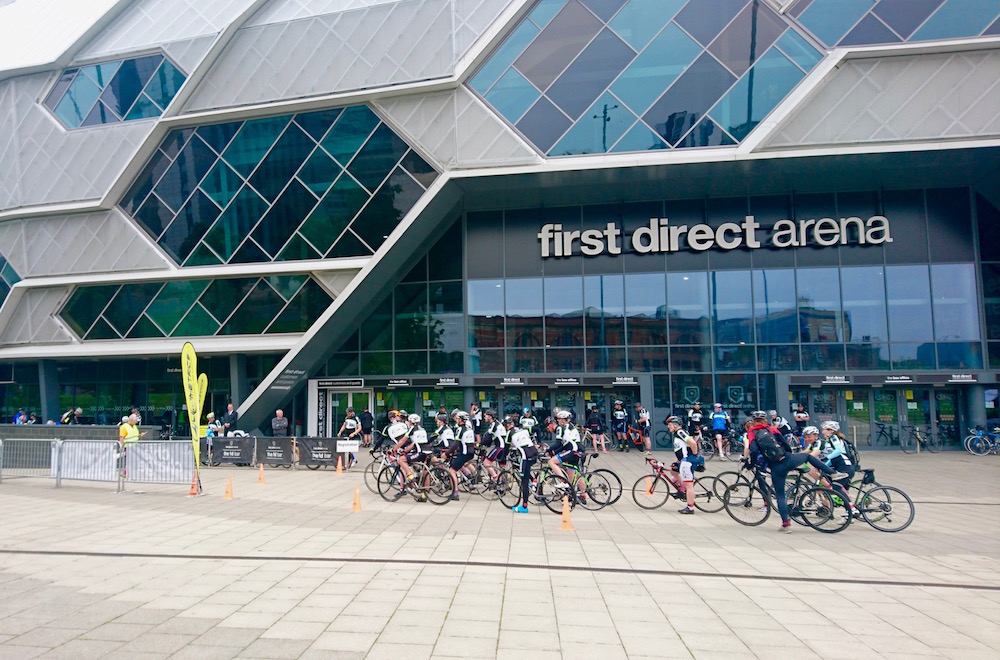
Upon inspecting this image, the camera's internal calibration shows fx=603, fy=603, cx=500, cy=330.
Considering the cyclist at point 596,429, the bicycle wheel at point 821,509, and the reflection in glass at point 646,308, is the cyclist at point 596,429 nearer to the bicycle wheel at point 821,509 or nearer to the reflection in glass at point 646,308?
the reflection in glass at point 646,308

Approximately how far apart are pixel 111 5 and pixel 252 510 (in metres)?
24.0

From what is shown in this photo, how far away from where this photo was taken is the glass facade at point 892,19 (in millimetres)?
19344

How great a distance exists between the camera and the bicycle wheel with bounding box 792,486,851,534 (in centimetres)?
986

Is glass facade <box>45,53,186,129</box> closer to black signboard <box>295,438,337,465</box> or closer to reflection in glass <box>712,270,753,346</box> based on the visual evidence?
black signboard <box>295,438,337,465</box>

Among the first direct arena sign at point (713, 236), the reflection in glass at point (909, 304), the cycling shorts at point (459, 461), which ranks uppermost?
the first direct arena sign at point (713, 236)

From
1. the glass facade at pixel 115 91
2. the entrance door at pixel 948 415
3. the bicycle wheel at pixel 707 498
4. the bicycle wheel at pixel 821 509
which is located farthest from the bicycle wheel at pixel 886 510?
the glass facade at pixel 115 91

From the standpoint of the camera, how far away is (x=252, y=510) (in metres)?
11.6

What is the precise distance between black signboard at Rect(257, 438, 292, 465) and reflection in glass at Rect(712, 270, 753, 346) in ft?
52.4

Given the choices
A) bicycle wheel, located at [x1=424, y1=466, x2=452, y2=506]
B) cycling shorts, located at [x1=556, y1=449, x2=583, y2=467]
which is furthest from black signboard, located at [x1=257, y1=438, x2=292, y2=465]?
cycling shorts, located at [x1=556, y1=449, x2=583, y2=467]

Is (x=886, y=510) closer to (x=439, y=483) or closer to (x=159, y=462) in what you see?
(x=439, y=483)

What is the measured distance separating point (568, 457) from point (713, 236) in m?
15.1

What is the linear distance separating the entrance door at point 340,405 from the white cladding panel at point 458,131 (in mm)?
10460

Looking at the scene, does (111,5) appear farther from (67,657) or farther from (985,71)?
(985,71)

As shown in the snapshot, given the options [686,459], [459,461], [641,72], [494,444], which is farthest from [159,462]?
[641,72]
